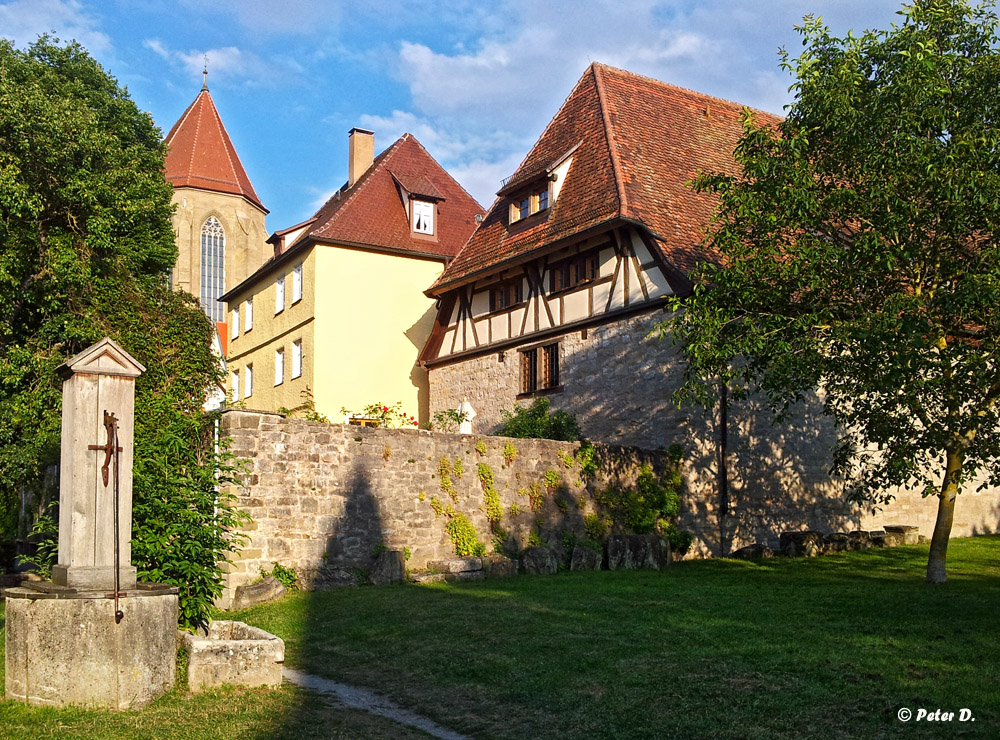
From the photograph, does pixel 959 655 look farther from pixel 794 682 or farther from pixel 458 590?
pixel 458 590

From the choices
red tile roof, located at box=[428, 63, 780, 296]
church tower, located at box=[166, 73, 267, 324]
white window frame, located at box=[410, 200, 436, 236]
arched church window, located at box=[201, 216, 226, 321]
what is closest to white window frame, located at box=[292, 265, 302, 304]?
white window frame, located at box=[410, 200, 436, 236]

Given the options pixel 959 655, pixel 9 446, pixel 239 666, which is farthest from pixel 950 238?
pixel 9 446

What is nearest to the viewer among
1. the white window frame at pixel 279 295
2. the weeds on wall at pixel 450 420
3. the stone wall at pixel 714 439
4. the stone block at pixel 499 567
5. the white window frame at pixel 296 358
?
the stone block at pixel 499 567

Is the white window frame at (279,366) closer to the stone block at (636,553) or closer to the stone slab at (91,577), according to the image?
the stone block at (636,553)

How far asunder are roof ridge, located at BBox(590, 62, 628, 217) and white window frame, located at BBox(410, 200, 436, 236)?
296 inches

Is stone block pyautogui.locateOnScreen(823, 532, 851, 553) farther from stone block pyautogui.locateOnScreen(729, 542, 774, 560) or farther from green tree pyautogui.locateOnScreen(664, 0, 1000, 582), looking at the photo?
green tree pyautogui.locateOnScreen(664, 0, 1000, 582)

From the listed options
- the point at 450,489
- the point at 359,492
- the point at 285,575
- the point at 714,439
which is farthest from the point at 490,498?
the point at 714,439

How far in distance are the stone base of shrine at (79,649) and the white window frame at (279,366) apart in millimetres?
23157

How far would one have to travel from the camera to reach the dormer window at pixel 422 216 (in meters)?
29.9

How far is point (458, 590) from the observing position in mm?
13992

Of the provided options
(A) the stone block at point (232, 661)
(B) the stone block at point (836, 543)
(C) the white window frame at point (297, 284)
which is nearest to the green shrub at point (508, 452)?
(B) the stone block at point (836, 543)

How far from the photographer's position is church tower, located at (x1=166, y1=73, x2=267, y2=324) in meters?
51.4

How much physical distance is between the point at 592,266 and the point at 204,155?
37302 millimetres

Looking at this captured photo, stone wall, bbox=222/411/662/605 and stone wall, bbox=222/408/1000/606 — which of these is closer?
stone wall, bbox=222/411/662/605
